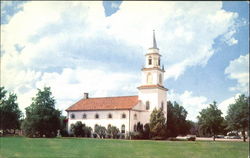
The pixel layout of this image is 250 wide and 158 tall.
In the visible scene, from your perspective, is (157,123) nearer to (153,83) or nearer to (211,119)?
(153,83)

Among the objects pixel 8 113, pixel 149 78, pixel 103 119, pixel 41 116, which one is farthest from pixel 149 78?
pixel 8 113

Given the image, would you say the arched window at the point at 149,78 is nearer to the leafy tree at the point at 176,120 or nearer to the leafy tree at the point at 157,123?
the leafy tree at the point at 157,123

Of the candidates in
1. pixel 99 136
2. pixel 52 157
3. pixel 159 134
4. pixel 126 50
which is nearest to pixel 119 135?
pixel 99 136

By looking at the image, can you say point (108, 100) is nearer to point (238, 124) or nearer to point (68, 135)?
point (68, 135)

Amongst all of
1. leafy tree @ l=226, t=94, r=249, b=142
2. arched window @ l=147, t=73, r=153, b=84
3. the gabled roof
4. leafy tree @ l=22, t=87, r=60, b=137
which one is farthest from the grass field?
arched window @ l=147, t=73, r=153, b=84

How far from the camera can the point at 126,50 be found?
55.6ft

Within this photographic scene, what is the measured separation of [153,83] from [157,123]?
459cm

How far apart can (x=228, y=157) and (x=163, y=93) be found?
63.8 feet

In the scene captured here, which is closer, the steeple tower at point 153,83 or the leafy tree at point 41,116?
the leafy tree at point 41,116

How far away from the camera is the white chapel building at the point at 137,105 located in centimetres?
3059

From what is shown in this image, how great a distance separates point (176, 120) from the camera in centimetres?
3331

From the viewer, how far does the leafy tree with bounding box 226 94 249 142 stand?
27266mm

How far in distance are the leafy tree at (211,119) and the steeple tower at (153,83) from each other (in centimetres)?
570

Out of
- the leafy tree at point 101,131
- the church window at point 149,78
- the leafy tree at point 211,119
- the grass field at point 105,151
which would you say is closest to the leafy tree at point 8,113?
the grass field at point 105,151
